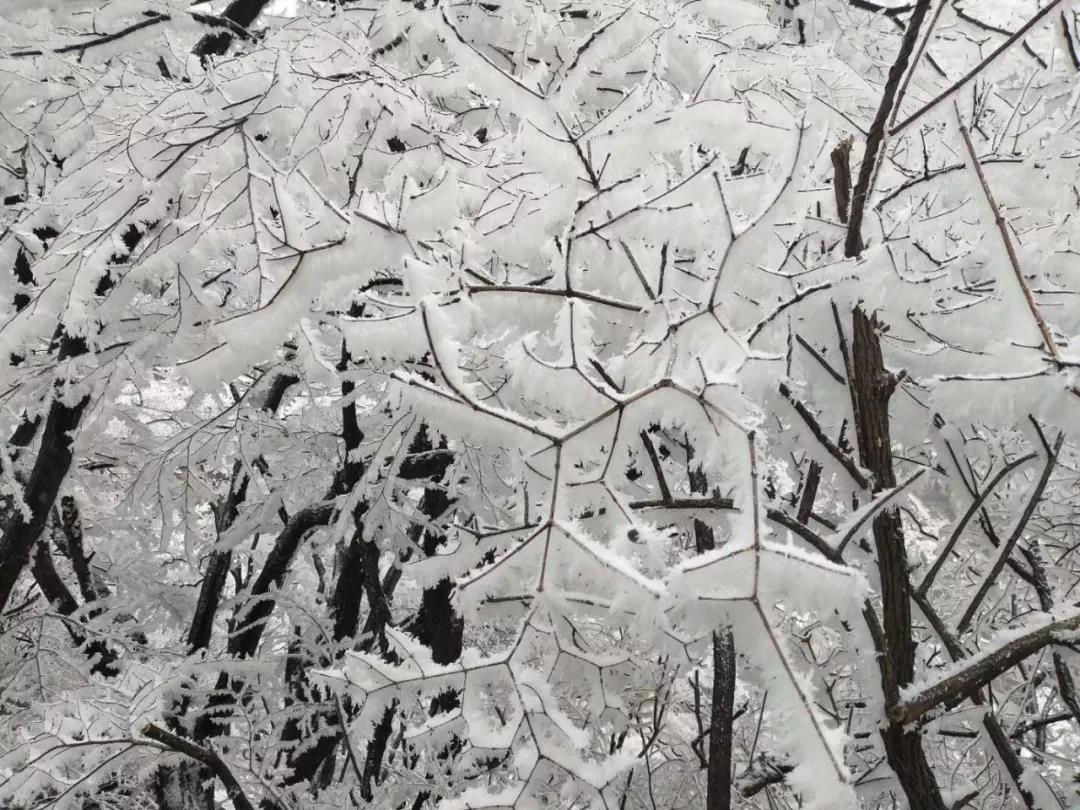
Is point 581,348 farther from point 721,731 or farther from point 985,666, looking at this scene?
point 721,731

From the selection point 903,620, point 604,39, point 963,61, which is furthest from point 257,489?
point 963,61

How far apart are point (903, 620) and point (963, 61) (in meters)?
3.46

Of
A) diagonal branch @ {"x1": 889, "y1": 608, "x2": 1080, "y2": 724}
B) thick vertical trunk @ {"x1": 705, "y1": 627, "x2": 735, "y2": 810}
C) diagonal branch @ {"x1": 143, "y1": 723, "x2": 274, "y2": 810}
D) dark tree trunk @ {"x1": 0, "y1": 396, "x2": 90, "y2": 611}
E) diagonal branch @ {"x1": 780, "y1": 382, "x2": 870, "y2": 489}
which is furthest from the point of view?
dark tree trunk @ {"x1": 0, "y1": 396, "x2": 90, "y2": 611}

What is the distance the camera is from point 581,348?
0.97 metres

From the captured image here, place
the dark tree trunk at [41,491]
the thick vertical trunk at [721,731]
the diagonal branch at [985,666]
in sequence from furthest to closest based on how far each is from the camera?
the dark tree trunk at [41,491] → the thick vertical trunk at [721,731] → the diagonal branch at [985,666]

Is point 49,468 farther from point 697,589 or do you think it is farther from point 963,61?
point 963,61

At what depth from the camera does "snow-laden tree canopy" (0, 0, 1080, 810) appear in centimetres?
96

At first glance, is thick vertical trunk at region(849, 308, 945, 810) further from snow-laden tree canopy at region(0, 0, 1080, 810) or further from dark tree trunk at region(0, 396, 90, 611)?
dark tree trunk at region(0, 396, 90, 611)

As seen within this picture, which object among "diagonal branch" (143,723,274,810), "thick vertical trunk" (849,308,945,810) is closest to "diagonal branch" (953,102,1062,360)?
"thick vertical trunk" (849,308,945,810)

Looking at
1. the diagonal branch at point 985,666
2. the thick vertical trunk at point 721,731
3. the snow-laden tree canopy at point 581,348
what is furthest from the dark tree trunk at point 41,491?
the diagonal branch at point 985,666

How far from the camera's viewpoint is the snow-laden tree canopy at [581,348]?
3.14 ft

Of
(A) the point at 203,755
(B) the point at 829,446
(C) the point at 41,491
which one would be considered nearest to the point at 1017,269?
(B) the point at 829,446

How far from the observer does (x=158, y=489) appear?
10.2ft

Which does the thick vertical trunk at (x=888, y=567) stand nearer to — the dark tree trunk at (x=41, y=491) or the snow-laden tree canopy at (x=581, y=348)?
the snow-laden tree canopy at (x=581, y=348)
